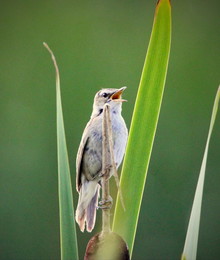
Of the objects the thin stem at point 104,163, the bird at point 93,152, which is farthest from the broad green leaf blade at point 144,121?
the bird at point 93,152

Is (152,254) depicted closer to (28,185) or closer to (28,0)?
(28,185)

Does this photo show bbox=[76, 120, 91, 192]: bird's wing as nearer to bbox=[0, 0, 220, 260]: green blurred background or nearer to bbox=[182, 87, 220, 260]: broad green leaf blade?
bbox=[0, 0, 220, 260]: green blurred background

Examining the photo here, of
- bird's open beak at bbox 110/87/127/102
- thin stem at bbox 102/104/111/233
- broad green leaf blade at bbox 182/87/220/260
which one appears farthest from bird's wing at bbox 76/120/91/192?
broad green leaf blade at bbox 182/87/220/260

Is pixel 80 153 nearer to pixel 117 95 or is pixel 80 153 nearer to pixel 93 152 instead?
pixel 93 152

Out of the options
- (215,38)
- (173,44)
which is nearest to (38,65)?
(173,44)

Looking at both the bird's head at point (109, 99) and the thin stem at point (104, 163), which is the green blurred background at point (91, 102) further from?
the thin stem at point (104, 163)
